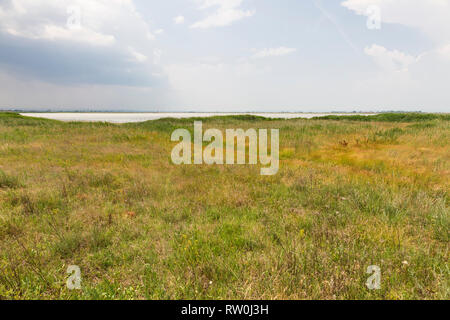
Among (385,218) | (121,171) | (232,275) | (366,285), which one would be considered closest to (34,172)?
(121,171)

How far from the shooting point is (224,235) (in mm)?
3672

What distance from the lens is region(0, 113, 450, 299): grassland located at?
249cm

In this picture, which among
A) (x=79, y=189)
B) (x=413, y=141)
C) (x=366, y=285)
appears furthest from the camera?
(x=413, y=141)

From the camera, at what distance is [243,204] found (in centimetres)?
531

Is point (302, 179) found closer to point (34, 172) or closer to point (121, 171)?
point (121, 171)

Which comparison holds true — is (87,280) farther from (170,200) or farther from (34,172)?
(34,172)

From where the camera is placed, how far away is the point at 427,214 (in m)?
4.30

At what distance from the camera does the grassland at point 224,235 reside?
2486mm

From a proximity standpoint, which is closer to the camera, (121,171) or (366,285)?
(366,285)

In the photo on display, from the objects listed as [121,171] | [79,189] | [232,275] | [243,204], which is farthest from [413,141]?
[79,189]
